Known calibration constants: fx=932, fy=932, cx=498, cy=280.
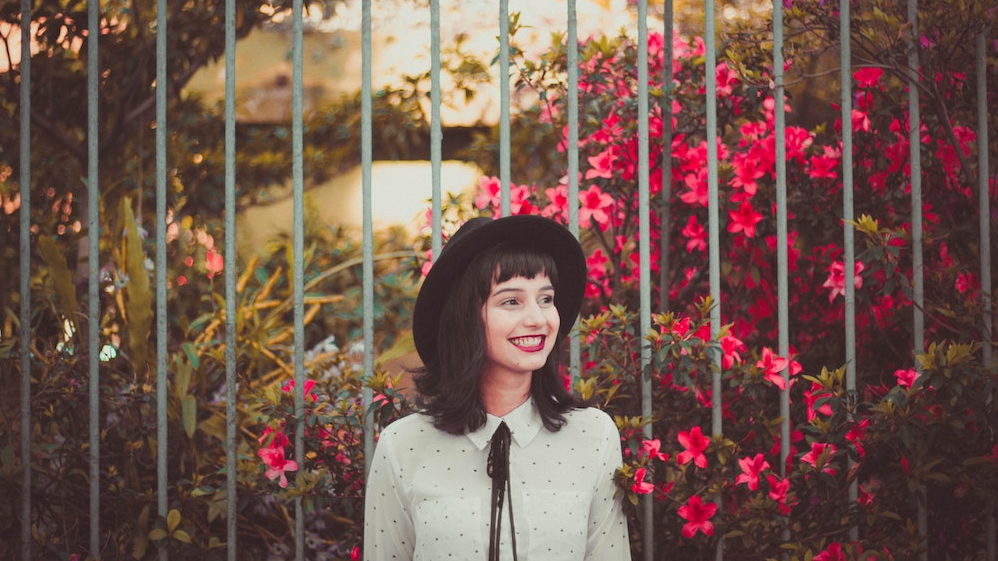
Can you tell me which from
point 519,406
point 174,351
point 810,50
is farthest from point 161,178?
point 810,50

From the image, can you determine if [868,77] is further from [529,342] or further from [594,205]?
[529,342]

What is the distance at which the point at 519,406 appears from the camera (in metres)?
2.06

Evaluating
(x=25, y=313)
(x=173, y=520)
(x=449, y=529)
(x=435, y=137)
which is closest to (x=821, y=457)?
(x=449, y=529)

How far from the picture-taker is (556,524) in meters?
1.97

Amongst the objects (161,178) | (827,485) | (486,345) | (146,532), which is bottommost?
(146,532)

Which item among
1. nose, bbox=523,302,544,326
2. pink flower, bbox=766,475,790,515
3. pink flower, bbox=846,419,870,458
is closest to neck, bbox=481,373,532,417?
nose, bbox=523,302,544,326

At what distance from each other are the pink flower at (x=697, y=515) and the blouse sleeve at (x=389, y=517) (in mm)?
788

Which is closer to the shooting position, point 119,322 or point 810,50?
point 810,50

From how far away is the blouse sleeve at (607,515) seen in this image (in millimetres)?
2074

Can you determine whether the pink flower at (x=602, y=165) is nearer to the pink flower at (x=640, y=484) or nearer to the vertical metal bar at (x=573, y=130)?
the vertical metal bar at (x=573, y=130)

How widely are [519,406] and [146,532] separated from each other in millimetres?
1279

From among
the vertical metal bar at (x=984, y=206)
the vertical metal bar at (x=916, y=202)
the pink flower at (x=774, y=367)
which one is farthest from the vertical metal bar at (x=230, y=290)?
the vertical metal bar at (x=984, y=206)

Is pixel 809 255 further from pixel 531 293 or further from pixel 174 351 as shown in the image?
pixel 174 351

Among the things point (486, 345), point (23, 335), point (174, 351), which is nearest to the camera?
point (486, 345)
